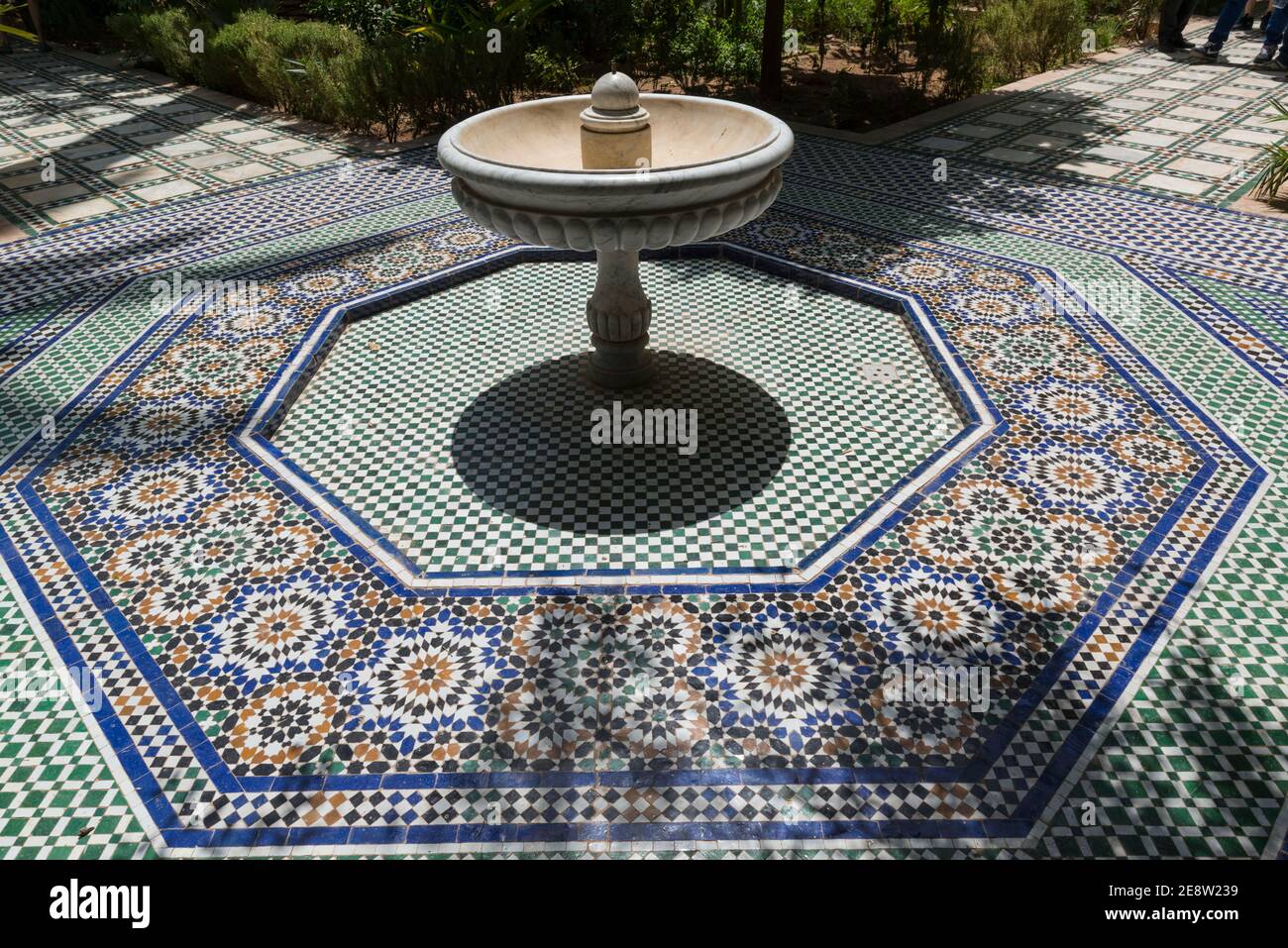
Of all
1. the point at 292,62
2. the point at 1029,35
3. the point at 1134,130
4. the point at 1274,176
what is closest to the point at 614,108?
the point at 1274,176

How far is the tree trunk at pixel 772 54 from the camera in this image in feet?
26.8

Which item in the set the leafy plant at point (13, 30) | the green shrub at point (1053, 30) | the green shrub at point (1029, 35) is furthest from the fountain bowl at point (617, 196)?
the green shrub at point (1053, 30)

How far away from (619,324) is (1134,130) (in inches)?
262

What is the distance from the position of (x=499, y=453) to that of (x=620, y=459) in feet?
1.69

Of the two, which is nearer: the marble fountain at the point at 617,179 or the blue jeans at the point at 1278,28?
the marble fountain at the point at 617,179

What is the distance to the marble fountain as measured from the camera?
278 cm

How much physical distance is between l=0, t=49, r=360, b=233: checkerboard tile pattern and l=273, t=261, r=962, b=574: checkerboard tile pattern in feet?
11.1

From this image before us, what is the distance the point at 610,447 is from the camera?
3.57 m

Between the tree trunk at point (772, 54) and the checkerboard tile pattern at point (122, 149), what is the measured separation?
4.28m

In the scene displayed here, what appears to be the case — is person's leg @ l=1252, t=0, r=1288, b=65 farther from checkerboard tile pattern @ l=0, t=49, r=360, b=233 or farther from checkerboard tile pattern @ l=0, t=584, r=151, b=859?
checkerboard tile pattern @ l=0, t=584, r=151, b=859

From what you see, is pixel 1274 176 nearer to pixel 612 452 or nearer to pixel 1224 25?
pixel 612 452

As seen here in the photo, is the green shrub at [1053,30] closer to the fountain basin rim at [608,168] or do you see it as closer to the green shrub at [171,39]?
the fountain basin rim at [608,168]

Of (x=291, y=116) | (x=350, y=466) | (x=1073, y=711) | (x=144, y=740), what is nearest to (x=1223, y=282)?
(x=1073, y=711)

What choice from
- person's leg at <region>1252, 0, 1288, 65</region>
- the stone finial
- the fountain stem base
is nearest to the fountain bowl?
the stone finial
